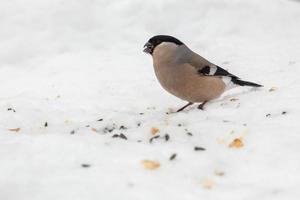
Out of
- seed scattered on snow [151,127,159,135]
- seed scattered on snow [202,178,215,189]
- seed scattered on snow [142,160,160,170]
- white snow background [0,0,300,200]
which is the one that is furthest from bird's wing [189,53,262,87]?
seed scattered on snow [202,178,215,189]

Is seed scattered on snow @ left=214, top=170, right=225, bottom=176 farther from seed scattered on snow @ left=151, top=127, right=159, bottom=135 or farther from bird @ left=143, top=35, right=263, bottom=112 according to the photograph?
bird @ left=143, top=35, right=263, bottom=112

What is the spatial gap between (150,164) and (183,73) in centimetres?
188

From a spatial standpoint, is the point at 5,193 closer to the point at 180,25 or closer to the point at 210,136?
the point at 210,136

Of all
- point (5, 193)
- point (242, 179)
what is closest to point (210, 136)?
point (242, 179)

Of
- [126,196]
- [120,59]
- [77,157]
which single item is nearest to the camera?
[126,196]

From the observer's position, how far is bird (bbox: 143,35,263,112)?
16.5 ft

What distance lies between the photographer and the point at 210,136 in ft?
12.7

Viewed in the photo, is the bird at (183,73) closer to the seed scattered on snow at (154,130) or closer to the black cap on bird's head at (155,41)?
the black cap on bird's head at (155,41)

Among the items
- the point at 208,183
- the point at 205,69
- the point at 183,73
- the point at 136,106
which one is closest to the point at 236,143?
the point at 208,183

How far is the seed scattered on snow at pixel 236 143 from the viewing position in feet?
11.8

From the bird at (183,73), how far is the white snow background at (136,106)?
17 centimetres

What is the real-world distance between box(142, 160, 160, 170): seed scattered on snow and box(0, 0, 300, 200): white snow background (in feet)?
0.09

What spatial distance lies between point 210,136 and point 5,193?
153 centimetres

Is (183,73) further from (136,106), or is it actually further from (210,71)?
(136,106)
